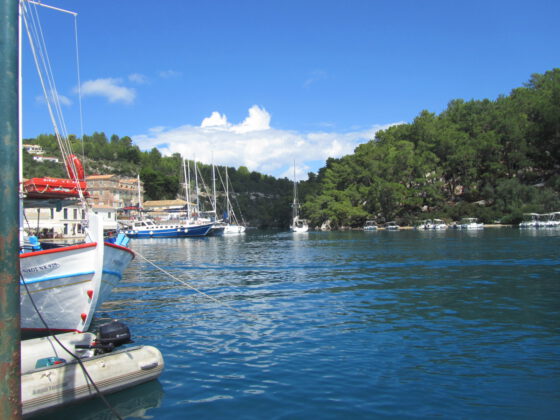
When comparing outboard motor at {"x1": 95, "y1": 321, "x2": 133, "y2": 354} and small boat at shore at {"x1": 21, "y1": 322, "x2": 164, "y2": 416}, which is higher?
outboard motor at {"x1": 95, "y1": 321, "x2": 133, "y2": 354}

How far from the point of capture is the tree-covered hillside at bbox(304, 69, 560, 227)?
86875mm

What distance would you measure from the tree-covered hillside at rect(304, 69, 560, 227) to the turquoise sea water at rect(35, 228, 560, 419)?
243 feet

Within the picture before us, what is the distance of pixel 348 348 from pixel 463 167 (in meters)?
95.0

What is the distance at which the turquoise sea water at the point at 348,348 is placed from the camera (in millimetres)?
7348

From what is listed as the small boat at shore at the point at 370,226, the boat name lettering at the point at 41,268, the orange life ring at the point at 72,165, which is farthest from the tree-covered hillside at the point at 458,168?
the boat name lettering at the point at 41,268

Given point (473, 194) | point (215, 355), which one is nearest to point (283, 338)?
point (215, 355)

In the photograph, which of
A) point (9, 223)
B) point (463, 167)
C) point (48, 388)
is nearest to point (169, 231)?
point (463, 167)

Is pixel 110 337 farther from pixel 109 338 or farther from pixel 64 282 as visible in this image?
pixel 64 282

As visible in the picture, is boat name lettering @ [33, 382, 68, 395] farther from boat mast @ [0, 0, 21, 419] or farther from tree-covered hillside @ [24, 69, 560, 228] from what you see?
tree-covered hillside @ [24, 69, 560, 228]

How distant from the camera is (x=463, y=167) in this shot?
318ft

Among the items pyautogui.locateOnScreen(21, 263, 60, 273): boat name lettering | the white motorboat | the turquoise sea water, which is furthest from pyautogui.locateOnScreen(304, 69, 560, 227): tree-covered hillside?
pyautogui.locateOnScreen(21, 263, 60, 273): boat name lettering

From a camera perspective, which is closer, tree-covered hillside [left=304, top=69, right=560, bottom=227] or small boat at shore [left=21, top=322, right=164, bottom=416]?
small boat at shore [left=21, top=322, right=164, bottom=416]

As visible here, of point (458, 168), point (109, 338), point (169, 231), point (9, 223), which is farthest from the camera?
point (458, 168)

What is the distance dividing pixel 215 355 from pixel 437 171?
97.2m
